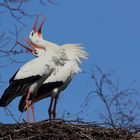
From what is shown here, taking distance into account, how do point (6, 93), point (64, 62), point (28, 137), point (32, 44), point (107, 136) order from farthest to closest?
point (32, 44) → point (64, 62) → point (6, 93) → point (107, 136) → point (28, 137)

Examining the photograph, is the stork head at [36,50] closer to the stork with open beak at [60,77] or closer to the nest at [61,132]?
the stork with open beak at [60,77]

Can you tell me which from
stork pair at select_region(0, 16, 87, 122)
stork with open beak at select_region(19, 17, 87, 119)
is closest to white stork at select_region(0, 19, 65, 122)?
stork pair at select_region(0, 16, 87, 122)

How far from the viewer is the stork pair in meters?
11.8

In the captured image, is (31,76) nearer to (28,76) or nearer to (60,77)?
(28,76)

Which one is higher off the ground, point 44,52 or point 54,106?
point 44,52

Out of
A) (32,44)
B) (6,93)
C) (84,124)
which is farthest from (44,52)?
(84,124)

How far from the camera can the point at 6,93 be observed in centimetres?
1156

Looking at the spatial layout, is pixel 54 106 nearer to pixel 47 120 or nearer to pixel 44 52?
pixel 44 52

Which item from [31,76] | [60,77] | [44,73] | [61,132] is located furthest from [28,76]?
[61,132]

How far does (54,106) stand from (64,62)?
806mm

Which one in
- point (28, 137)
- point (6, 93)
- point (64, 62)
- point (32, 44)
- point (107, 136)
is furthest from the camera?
point (32, 44)

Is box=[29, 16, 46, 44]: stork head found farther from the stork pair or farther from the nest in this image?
the nest

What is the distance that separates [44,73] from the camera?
11781mm

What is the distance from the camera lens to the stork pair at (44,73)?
1178 cm
